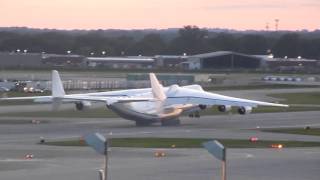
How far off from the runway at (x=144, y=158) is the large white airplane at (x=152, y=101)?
1.00 metres

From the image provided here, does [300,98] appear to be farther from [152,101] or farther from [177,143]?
[177,143]

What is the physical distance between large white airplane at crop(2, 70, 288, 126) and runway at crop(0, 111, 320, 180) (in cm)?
100

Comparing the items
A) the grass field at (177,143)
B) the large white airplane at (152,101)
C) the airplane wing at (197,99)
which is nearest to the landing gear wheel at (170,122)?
the large white airplane at (152,101)

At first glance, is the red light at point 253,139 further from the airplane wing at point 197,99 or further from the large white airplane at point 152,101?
the airplane wing at point 197,99

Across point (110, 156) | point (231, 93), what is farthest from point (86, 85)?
point (110, 156)

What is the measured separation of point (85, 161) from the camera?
4169 cm

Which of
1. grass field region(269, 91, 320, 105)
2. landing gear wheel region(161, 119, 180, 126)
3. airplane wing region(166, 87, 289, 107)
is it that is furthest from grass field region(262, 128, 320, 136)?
grass field region(269, 91, 320, 105)

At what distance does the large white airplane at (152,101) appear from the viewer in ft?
220

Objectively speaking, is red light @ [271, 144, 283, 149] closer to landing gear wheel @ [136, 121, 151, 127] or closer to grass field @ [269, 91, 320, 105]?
landing gear wheel @ [136, 121, 151, 127]

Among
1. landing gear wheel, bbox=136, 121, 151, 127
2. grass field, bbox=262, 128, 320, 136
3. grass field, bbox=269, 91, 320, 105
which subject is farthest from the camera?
grass field, bbox=269, 91, 320, 105

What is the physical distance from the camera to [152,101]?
67500 millimetres

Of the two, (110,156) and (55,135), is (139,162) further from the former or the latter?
(55,135)

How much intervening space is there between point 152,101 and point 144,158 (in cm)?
2416

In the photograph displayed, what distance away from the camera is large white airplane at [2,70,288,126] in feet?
220
